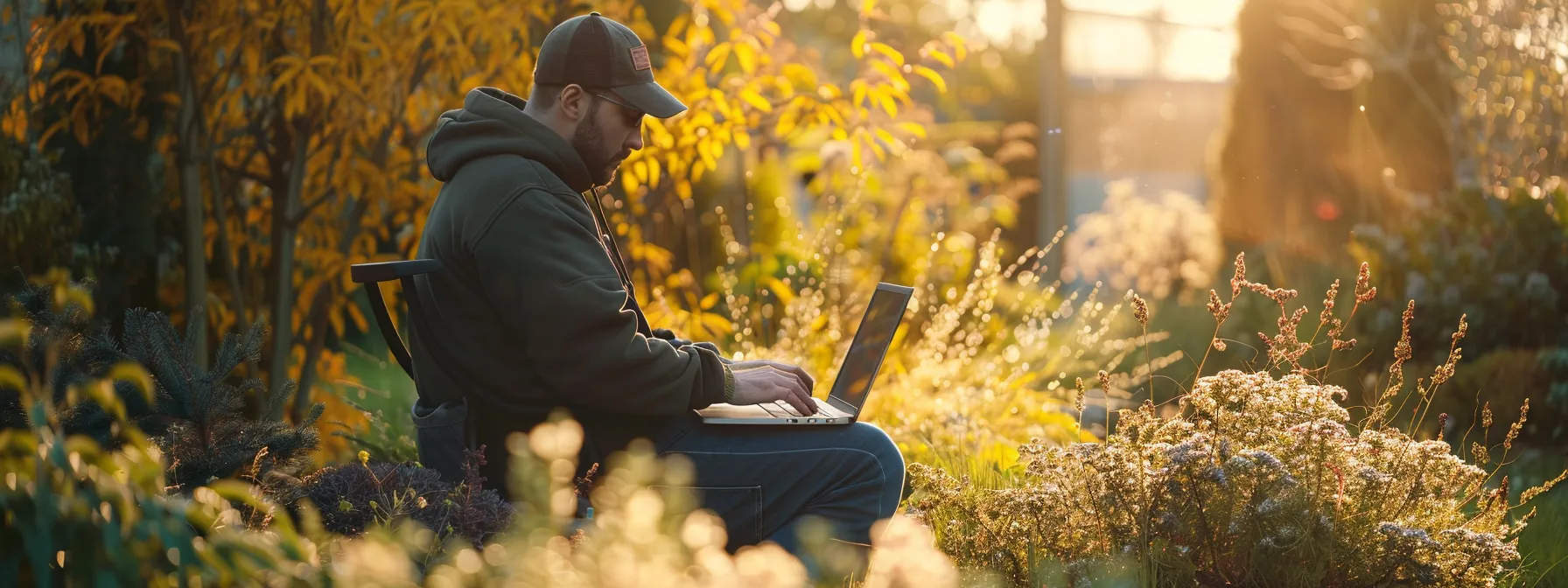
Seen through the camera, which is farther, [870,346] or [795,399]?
[870,346]

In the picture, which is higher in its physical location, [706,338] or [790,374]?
[790,374]

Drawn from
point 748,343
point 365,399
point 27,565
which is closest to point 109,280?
point 365,399

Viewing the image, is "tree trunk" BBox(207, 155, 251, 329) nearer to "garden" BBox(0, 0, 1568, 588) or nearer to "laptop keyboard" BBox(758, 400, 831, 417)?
"garden" BBox(0, 0, 1568, 588)

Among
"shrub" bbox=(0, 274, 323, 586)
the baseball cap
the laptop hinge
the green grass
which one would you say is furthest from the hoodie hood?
the green grass

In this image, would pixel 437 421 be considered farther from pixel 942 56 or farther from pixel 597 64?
pixel 942 56

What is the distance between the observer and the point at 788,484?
2766mm

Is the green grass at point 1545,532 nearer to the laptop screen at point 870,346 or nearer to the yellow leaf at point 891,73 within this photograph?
the laptop screen at point 870,346

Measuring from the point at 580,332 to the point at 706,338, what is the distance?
3.12 metres

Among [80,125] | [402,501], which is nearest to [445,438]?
[402,501]

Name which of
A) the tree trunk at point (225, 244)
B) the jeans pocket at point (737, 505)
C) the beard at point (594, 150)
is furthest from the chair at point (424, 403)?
the tree trunk at point (225, 244)

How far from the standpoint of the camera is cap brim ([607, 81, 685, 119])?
2727 millimetres

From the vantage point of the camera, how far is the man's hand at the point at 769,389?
281cm

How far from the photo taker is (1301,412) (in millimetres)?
3035

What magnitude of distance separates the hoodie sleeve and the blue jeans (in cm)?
23
